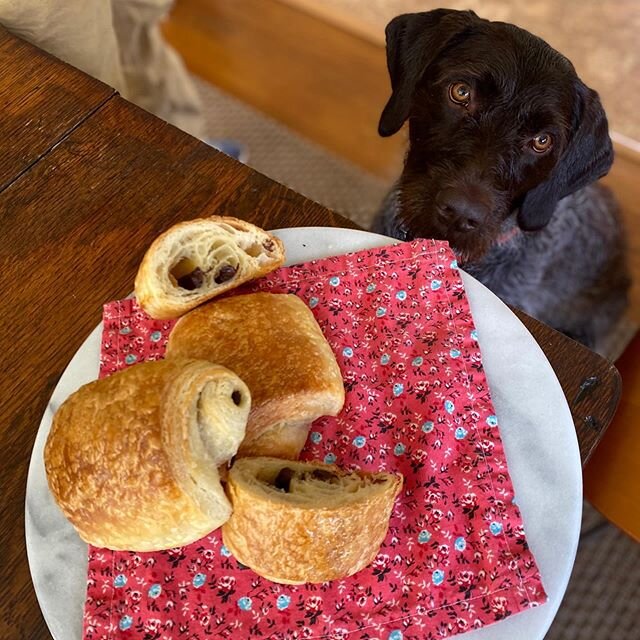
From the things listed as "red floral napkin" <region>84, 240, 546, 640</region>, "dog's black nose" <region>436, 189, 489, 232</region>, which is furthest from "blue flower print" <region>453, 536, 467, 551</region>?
"dog's black nose" <region>436, 189, 489, 232</region>

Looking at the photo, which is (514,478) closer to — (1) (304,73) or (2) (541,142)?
(2) (541,142)

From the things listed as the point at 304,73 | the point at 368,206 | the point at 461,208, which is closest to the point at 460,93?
the point at 461,208

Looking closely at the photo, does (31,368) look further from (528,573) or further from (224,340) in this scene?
(528,573)

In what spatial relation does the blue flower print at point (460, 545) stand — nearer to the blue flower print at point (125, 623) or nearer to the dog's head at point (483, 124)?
the blue flower print at point (125, 623)

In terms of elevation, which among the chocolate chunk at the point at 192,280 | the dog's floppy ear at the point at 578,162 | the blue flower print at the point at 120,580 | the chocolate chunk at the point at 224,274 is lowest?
the blue flower print at the point at 120,580

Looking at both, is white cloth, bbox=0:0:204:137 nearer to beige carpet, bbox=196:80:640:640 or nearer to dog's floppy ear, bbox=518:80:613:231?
beige carpet, bbox=196:80:640:640

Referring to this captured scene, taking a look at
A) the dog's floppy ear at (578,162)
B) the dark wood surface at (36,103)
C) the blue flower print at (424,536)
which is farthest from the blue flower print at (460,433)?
the dark wood surface at (36,103)
